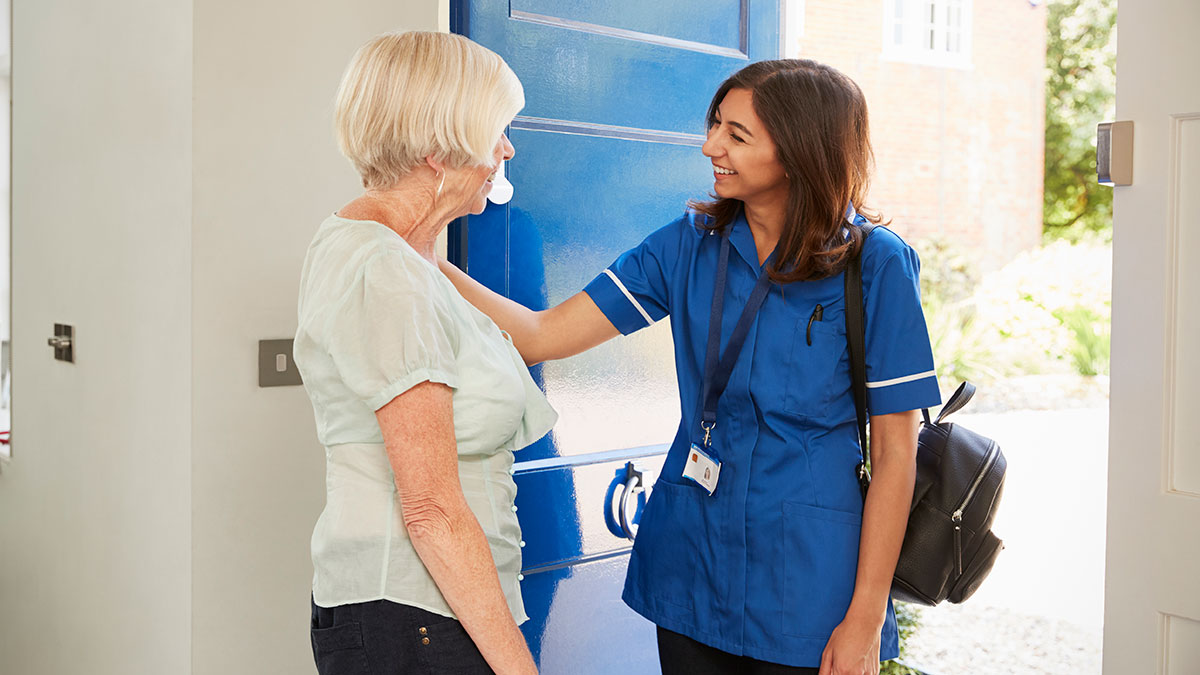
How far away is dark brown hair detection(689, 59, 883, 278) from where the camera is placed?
5.00ft

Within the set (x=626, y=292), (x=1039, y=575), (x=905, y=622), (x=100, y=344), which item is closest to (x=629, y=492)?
(x=626, y=292)

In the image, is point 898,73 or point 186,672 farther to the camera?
point 898,73

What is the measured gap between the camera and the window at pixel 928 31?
10.5m

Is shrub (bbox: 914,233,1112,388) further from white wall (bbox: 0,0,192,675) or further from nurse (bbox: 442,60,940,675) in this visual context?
nurse (bbox: 442,60,940,675)

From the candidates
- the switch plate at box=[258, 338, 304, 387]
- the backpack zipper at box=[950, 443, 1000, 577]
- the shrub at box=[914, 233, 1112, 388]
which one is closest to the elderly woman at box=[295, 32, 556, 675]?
the switch plate at box=[258, 338, 304, 387]

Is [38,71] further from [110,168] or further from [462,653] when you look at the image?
[462,653]

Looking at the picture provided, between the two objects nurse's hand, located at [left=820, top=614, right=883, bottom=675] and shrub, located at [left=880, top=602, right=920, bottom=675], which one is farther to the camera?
shrub, located at [left=880, top=602, right=920, bottom=675]

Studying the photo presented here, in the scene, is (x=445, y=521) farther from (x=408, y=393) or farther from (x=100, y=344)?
(x=100, y=344)

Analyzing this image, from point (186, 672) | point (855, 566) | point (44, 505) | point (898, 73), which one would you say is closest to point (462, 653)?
point (855, 566)

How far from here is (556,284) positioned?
2.00 metres

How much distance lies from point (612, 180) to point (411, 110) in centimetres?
87

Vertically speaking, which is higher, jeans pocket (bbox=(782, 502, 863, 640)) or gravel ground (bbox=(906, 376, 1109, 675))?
jeans pocket (bbox=(782, 502, 863, 640))

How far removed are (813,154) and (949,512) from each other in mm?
593

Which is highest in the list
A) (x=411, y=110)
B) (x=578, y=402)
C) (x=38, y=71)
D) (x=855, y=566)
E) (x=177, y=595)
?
(x=38, y=71)
